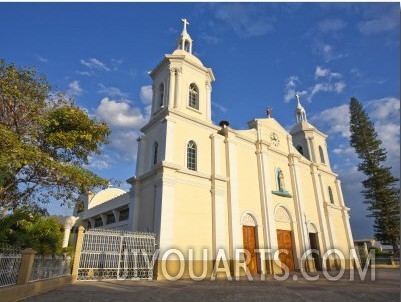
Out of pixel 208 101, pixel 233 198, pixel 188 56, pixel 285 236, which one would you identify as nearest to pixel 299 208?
pixel 285 236

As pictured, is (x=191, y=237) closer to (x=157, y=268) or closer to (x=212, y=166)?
(x=157, y=268)

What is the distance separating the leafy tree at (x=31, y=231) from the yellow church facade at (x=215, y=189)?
4387 millimetres

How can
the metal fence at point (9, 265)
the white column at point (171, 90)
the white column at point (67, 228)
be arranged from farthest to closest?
the white column at point (171, 90)
the white column at point (67, 228)
the metal fence at point (9, 265)

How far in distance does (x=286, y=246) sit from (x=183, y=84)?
41.1ft

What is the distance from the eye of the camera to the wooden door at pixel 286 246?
18.0 meters

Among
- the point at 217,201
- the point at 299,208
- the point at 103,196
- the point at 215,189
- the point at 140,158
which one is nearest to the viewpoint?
the point at 217,201

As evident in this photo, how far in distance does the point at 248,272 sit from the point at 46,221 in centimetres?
1055

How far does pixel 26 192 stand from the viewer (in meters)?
10.8

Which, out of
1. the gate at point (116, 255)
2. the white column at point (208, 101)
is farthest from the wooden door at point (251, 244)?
the white column at point (208, 101)

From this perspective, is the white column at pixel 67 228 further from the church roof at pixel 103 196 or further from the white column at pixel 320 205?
the church roof at pixel 103 196

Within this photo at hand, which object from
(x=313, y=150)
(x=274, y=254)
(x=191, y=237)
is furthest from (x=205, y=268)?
(x=313, y=150)

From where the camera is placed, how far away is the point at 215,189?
15430mm

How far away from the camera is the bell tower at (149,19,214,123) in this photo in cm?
1686

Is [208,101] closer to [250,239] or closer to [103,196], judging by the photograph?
[250,239]
